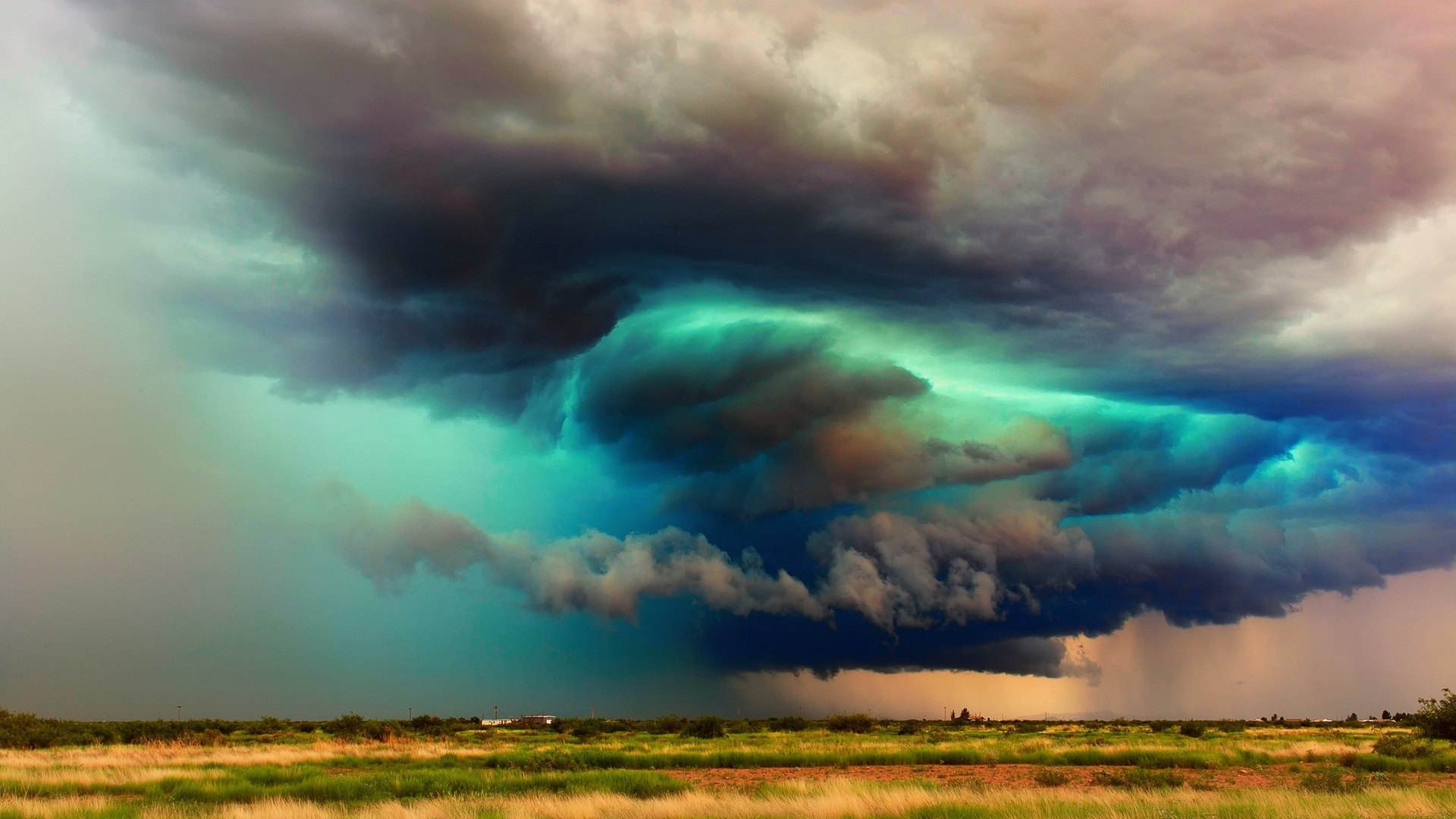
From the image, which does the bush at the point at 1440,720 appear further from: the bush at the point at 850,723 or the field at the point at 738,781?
the bush at the point at 850,723

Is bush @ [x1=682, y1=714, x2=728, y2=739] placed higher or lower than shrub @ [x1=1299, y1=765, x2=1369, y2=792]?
lower

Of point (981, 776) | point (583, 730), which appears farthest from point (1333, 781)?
point (583, 730)

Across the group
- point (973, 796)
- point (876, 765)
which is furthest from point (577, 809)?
point (876, 765)

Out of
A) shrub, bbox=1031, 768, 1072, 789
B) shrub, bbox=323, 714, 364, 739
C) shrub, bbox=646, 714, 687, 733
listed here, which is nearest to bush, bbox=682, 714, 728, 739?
shrub, bbox=646, 714, 687, 733

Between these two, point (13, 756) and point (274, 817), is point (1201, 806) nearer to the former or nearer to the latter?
point (274, 817)

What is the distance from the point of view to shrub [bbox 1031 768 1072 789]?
38.1 m

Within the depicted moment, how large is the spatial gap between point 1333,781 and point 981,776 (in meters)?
13.6

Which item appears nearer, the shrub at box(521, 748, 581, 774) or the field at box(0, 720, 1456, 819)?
the field at box(0, 720, 1456, 819)

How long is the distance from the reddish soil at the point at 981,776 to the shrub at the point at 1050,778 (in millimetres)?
285

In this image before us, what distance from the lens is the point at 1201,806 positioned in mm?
25250

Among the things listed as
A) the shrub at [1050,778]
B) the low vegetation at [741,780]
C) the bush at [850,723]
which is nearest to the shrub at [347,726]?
the low vegetation at [741,780]

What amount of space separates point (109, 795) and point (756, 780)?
24959 mm

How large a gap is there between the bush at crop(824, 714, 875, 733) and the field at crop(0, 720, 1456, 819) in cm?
4030

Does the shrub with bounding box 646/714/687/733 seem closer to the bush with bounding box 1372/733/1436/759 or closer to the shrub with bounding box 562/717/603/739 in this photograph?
the shrub with bounding box 562/717/603/739
